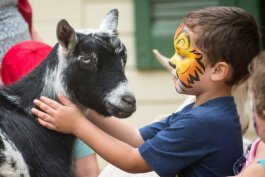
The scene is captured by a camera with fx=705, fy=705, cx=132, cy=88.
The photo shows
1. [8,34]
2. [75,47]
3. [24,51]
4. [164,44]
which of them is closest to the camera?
[75,47]

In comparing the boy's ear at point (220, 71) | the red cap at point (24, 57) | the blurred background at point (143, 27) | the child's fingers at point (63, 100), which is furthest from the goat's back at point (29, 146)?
the blurred background at point (143, 27)

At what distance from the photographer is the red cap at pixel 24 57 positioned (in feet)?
9.80

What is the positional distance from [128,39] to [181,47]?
2.88 m

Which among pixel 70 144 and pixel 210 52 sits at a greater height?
pixel 210 52

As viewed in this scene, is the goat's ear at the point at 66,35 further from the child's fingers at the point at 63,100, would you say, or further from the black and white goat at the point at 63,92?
the child's fingers at the point at 63,100

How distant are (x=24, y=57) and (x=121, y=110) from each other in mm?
858

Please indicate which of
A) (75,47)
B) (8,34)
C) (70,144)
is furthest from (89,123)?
(8,34)

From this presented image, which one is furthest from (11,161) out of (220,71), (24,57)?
(24,57)

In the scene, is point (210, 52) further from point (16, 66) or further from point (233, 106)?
point (16, 66)

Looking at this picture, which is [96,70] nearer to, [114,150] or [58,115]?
[58,115]

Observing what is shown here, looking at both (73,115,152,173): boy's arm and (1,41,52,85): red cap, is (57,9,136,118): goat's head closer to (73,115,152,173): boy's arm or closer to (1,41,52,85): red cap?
(73,115,152,173): boy's arm

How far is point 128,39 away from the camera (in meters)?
5.29

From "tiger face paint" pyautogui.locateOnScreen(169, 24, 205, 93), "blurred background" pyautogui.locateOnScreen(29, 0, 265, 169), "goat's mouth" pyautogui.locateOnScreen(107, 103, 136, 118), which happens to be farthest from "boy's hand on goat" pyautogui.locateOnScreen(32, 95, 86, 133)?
"blurred background" pyautogui.locateOnScreen(29, 0, 265, 169)

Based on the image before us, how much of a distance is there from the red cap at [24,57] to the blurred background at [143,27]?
2235 mm
